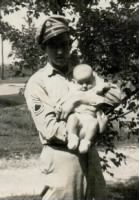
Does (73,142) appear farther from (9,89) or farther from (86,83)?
(9,89)

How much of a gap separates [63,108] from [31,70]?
2.91 m

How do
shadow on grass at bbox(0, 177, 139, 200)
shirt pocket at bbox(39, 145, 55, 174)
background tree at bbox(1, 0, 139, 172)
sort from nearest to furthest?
shirt pocket at bbox(39, 145, 55, 174)
background tree at bbox(1, 0, 139, 172)
shadow on grass at bbox(0, 177, 139, 200)

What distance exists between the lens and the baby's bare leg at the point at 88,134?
3.24 meters

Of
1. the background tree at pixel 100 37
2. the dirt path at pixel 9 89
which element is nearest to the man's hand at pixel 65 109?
the background tree at pixel 100 37

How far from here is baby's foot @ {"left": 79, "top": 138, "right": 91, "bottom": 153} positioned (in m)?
3.23

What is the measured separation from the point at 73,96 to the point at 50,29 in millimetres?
480

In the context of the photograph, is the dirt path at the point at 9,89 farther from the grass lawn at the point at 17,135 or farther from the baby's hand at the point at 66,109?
the baby's hand at the point at 66,109

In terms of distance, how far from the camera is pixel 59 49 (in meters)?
3.52

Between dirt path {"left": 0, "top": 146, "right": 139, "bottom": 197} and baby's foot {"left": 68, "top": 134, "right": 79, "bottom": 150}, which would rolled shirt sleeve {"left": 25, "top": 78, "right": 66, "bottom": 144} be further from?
dirt path {"left": 0, "top": 146, "right": 139, "bottom": 197}

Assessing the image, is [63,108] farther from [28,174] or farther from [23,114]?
[23,114]

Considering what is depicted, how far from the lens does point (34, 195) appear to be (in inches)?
312

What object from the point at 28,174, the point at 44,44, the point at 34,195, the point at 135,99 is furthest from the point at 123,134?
the point at 44,44

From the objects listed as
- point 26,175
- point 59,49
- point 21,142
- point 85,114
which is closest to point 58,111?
point 85,114

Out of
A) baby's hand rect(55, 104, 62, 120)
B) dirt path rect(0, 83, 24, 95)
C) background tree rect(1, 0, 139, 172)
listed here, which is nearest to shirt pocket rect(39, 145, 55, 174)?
baby's hand rect(55, 104, 62, 120)
